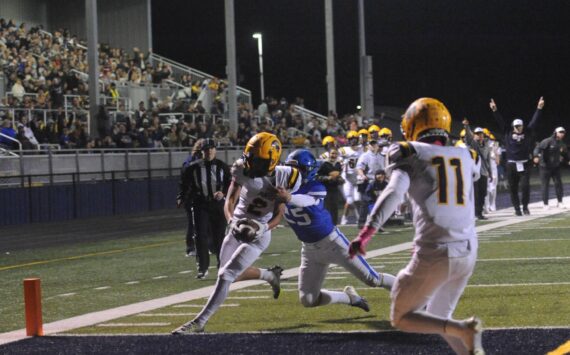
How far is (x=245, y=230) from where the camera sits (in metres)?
8.70

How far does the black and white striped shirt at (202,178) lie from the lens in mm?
12930

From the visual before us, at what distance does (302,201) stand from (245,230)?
58 cm

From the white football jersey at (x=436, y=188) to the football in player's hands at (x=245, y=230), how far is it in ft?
9.42

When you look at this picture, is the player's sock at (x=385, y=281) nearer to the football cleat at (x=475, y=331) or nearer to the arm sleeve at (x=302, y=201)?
the arm sleeve at (x=302, y=201)

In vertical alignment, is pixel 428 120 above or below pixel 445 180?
above

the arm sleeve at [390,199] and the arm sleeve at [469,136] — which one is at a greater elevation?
the arm sleeve at [469,136]

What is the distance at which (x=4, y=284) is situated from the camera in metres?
12.9

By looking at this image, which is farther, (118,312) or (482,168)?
(482,168)

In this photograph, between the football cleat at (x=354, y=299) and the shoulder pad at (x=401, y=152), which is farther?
the football cleat at (x=354, y=299)

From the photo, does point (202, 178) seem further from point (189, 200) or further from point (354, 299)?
point (354, 299)

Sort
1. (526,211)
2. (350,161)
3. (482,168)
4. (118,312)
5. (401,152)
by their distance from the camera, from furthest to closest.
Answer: (526,211) → (350,161) → (482,168) → (118,312) → (401,152)

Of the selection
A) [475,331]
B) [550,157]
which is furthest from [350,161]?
[475,331]

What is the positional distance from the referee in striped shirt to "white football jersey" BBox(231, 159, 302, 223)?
3.59m

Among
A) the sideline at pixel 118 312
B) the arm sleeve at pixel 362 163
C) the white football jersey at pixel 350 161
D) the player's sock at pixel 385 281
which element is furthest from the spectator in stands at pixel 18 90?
the player's sock at pixel 385 281
